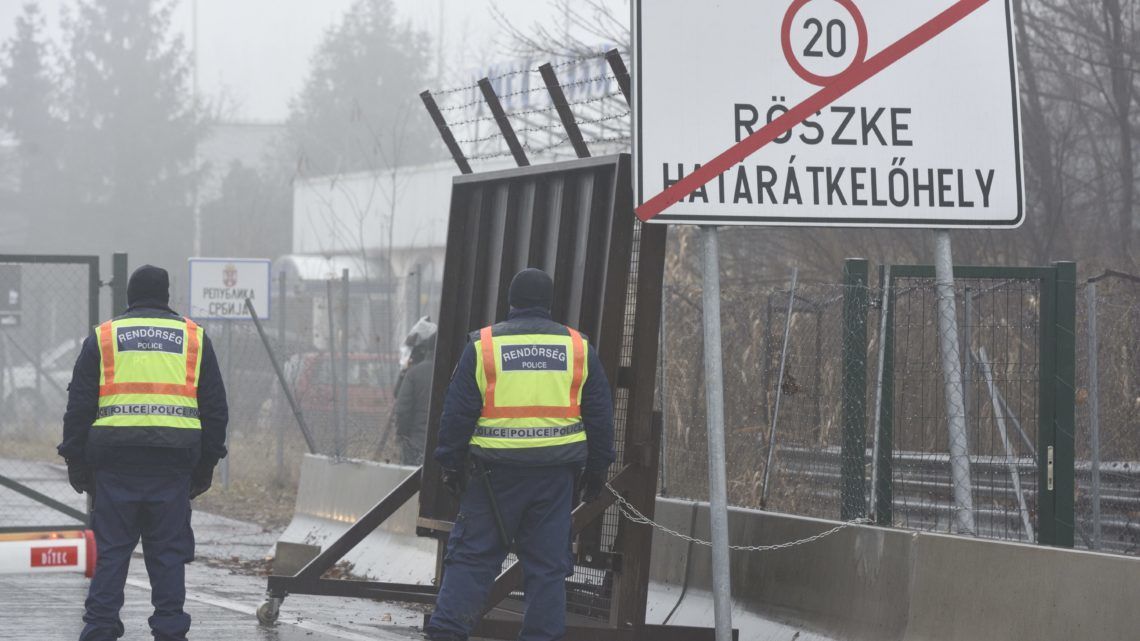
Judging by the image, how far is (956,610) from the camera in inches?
282

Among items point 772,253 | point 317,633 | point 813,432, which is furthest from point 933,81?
point 772,253

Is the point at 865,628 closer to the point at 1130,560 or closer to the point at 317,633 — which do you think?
the point at 1130,560

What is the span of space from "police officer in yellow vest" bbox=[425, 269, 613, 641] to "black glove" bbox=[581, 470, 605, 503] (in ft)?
0.29

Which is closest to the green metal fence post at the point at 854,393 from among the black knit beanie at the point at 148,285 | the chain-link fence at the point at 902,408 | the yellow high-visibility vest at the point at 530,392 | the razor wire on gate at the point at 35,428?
the chain-link fence at the point at 902,408

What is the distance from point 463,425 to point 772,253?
12.1 m

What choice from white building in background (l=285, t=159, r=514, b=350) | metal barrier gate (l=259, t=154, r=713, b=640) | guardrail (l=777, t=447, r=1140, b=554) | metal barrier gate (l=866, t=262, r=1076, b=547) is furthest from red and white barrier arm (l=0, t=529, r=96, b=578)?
white building in background (l=285, t=159, r=514, b=350)

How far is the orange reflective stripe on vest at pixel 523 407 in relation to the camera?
291 inches

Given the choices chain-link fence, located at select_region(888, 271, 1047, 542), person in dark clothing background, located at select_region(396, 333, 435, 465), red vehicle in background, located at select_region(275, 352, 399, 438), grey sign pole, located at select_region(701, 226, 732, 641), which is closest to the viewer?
grey sign pole, located at select_region(701, 226, 732, 641)

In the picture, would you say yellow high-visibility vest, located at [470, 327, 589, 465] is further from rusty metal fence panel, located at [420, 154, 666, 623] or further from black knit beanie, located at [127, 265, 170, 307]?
black knit beanie, located at [127, 265, 170, 307]

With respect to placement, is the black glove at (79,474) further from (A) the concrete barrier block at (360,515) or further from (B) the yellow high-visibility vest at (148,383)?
(A) the concrete barrier block at (360,515)

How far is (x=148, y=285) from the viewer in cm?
807

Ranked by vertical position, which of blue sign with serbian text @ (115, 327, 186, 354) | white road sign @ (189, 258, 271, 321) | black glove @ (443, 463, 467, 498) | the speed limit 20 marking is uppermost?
the speed limit 20 marking

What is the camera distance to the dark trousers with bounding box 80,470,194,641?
7734mm

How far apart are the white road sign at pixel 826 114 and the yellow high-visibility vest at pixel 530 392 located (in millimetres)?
864
